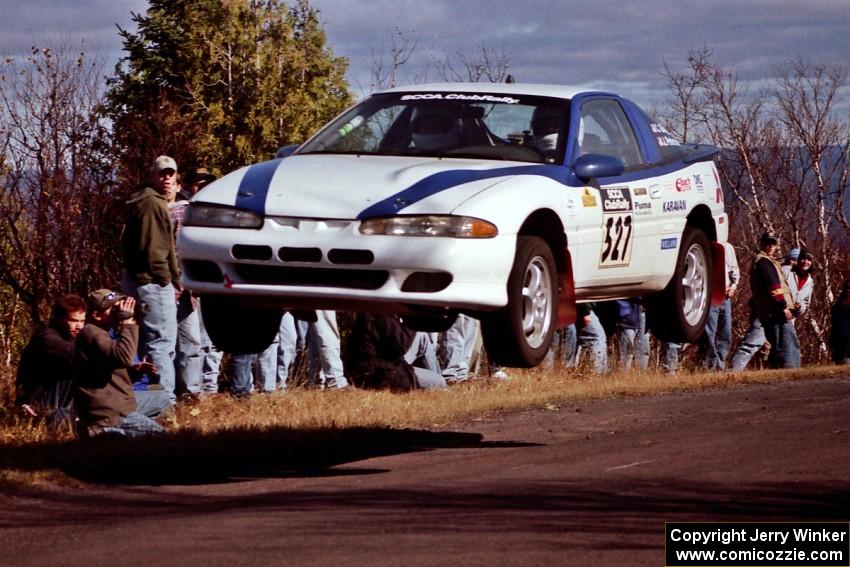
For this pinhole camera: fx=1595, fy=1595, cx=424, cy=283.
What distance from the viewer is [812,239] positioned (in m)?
45.3

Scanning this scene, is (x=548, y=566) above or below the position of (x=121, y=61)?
below

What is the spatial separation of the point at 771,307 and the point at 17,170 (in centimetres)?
884

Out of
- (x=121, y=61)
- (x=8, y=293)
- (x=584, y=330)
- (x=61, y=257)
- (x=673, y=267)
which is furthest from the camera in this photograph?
(x=121, y=61)

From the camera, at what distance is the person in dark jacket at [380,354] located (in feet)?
44.9

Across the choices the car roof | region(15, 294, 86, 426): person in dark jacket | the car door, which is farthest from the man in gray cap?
the car door

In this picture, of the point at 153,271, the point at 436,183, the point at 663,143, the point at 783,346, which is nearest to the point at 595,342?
the point at 783,346

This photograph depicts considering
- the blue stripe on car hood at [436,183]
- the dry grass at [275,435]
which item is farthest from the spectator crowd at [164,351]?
the blue stripe on car hood at [436,183]

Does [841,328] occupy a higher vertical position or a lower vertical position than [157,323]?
lower

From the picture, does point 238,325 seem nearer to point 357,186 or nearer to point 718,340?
point 357,186

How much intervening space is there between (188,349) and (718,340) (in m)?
8.71

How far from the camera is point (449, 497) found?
332 inches

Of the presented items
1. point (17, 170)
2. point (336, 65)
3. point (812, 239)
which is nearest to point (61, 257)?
point (17, 170)

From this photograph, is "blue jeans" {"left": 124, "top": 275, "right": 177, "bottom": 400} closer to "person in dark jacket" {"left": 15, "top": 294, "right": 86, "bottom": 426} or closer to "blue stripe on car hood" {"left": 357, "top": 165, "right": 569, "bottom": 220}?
"person in dark jacket" {"left": 15, "top": 294, "right": 86, "bottom": 426}

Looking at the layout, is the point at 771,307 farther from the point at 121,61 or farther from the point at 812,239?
the point at 812,239
